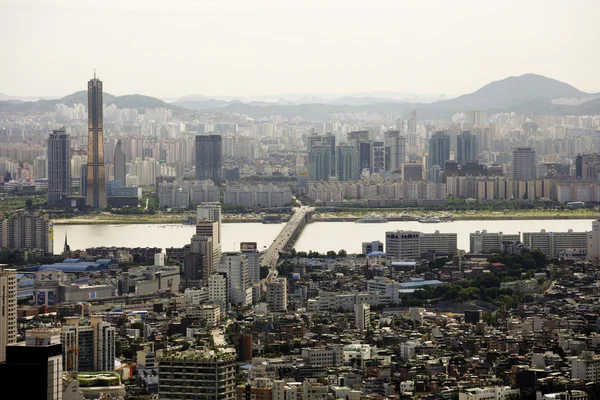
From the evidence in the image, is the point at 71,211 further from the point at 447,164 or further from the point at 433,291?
the point at 433,291

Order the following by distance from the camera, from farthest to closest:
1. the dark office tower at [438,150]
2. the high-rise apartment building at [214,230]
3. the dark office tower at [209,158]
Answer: the dark office tower at [438,150]
the dark office tower at [209,158]
the high-rise apartment building at [214,230]

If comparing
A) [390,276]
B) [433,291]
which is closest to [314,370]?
[433,291]

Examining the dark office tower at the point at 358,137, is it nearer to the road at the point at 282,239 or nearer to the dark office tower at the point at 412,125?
the dark office tower at the point at 412,125

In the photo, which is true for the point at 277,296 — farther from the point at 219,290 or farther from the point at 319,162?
the point at 319,162

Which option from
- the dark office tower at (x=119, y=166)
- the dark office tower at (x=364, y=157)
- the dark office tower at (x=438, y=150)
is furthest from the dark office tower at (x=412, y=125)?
the dark office tower at (x=119, y=166)

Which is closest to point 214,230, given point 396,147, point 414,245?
point 414,245

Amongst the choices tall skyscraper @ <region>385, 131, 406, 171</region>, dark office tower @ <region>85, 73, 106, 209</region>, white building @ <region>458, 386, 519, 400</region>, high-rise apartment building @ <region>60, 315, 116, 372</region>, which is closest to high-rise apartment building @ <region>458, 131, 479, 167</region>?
tall skyscraper @ <region>385, 131, 406, 171</region>
